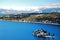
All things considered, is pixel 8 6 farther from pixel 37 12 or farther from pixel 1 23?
pixel 37 12

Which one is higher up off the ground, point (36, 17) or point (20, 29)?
point (36, 17)

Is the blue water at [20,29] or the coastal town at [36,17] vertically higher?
the coastal town at [36,17]

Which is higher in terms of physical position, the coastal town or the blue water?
the coastal town

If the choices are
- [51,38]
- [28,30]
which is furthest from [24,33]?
[51,38]

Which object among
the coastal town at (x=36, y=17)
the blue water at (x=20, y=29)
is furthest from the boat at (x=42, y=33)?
the coastal town at (x=36, y=17)

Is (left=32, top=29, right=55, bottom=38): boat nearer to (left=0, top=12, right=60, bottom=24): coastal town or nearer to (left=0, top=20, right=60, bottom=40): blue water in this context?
(left=0, top=20, right=60, bottom=40): blue water

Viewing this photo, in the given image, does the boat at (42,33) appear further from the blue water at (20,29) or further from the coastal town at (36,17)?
the coastal town at (36,17)

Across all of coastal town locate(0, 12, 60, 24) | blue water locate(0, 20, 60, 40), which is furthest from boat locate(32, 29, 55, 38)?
coastal town locate(0, 12, 60, 24)

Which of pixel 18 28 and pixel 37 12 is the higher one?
pixel 37 12
